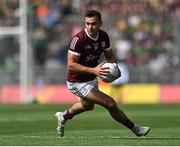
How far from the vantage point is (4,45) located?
3622 cm

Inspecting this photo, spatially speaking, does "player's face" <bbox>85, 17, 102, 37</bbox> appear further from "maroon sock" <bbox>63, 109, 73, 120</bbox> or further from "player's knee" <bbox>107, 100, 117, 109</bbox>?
"maroon sock" <bbox>63, 109, 73, 120</bbox>

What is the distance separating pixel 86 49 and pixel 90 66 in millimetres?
368

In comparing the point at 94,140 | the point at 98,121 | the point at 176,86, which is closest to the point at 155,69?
the point at 176,86

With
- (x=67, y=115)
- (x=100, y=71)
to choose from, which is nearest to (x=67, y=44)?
(x=67, y=115)

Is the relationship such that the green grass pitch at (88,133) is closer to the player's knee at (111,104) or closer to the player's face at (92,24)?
the player's knee at (111,104)

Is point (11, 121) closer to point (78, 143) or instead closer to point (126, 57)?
point (78, 143)

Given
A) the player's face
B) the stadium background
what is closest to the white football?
the player's face

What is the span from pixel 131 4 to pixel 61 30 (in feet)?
11.7

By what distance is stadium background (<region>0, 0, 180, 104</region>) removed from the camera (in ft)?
111

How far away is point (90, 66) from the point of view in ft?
44.2

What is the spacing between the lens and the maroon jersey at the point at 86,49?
1321 cm

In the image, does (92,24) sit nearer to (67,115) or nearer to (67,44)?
(67,115)

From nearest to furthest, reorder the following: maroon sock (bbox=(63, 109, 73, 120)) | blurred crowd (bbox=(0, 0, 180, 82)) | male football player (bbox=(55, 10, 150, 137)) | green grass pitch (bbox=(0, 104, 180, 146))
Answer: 1. green grass pitch (bbox=(0, 104, 180, 146))
2. male football player (bbox=(55, 10, 150, 137))
3. maroon sock (bbox=(63, 109, 73, 120))
4. blurred crowd (bbox=(0, 0, 180, 82))

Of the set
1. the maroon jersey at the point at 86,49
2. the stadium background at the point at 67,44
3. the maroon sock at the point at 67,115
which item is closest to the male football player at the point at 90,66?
the maroon jersey at the point at 86,49
